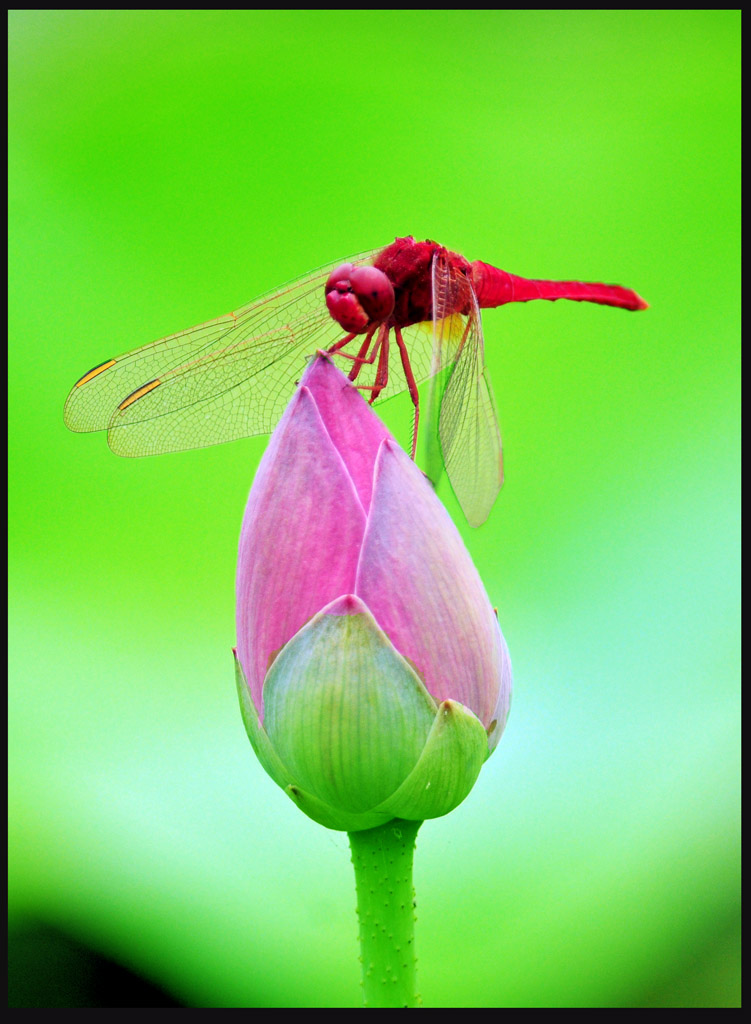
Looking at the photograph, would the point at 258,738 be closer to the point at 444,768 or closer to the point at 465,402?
the point at 444,768

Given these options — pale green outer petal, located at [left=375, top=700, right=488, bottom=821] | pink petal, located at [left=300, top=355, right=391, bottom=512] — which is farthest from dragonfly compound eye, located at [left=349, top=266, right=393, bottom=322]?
pale green outer petal, located at [left=375, top=700, right=488, bottom=821]

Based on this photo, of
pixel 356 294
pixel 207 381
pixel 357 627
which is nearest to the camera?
pixel 357 627

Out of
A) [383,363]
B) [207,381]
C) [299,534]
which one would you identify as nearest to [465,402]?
[383,363]

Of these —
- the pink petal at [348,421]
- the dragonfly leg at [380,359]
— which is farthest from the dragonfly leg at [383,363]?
the pink petal at [348,421]

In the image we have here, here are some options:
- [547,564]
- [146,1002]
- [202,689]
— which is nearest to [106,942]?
[146,1002]

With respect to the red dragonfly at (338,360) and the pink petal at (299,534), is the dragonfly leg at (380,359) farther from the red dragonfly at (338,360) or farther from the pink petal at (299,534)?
the pink petal at (299,534)

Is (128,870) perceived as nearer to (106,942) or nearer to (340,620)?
(106,942)
